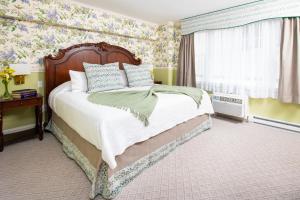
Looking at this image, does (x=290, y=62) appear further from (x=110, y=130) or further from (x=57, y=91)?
(x=57, y=91)

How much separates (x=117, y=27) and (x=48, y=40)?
4.66 ft

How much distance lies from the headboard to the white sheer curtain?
6.15 ft

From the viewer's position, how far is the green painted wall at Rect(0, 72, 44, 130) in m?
2.71

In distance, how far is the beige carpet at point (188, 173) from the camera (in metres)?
1.58

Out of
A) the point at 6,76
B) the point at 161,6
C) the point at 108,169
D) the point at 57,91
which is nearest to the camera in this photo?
the point at 108,169

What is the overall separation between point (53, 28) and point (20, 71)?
36.9 inches

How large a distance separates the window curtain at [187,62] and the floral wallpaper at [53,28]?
1.83ft

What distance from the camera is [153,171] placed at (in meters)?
1.92

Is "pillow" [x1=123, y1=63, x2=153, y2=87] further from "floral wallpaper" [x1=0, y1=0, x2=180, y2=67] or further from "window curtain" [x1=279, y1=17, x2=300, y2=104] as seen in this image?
"window curtain" [x1=279, y1=17, x2=300, y2=104]

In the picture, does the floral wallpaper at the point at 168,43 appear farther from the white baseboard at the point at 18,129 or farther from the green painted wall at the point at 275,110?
the white baseboard at the point at 18,129

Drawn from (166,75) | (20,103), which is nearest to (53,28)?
(20,103)

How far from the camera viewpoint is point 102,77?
9.63 feet

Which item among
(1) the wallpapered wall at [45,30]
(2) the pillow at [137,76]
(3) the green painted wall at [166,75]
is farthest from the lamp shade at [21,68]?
(3) the green painted wall at [166,75]

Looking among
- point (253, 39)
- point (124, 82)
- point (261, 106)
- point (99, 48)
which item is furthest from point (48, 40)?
point (261, 106)
